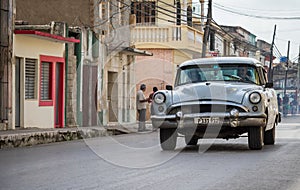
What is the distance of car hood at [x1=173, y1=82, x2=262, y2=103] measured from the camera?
45.0ft

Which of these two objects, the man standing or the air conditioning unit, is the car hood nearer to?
the air conditioning unit

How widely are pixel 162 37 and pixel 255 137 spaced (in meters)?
27.5

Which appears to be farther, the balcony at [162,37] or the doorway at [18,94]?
the balcony at [162,37]

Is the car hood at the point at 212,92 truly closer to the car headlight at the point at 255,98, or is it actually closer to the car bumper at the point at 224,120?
the car headlight at the point at 255,98

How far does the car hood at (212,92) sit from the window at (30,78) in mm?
10888

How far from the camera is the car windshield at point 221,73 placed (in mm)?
15062

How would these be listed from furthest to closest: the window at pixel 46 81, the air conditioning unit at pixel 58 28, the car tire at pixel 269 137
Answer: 1. the window at pixel 46 81
2. the air conditioning unit at pixel 58 28
3. the car tire at pixel 269 137

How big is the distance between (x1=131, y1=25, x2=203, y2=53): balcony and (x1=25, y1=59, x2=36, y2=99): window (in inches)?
596

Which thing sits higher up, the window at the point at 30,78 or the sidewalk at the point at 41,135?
the window at the point at 30,78

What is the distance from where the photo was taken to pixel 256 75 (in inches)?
603

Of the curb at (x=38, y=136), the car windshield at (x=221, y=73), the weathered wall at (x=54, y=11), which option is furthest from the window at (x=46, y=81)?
the car windshield at (x=221, y=73)

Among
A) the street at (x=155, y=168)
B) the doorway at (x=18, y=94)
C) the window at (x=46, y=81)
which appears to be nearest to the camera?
the street at (x=155, y=168)

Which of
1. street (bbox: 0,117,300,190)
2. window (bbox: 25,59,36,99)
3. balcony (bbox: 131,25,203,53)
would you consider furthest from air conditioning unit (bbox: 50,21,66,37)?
balcony (bbox: 131,25,203,53)

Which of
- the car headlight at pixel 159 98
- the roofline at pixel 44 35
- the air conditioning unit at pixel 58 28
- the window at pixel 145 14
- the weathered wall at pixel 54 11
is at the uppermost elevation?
the window at pixel 145 14
